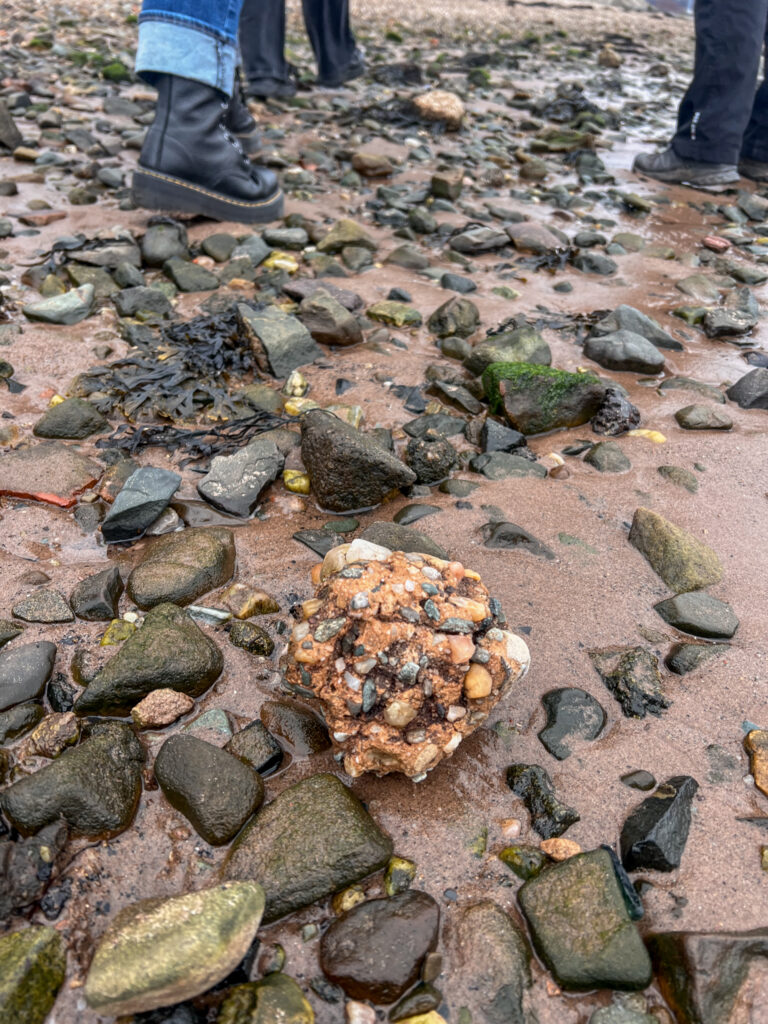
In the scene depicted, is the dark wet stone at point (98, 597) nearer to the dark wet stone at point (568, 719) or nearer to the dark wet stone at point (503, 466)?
the dark wet stone at point (568, 719)

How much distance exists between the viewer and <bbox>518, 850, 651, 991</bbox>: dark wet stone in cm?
131

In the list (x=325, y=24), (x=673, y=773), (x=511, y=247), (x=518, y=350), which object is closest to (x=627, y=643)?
(x=673, y=773)

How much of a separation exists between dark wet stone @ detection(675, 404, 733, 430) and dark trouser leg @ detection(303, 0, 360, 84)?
6.42 m

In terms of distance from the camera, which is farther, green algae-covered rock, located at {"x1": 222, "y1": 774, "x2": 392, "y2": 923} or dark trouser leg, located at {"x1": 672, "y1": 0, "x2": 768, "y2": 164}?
dark trouser leg, located at {"x1": 672, "y1": 0, "x2": 768, "y2": 164}

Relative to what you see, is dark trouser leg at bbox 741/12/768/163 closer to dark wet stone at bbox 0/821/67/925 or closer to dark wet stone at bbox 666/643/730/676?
dark wet stone at bbox 666/643/730/676

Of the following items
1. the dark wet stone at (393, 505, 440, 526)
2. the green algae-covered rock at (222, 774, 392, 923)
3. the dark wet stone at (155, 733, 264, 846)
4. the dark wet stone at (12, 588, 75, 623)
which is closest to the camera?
the green algae-covered rock at (222, 774, 392, 923)

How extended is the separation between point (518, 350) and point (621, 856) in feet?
6.81

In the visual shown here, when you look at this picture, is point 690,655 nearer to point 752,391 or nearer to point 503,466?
point 503,466

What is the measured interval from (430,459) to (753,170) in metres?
5.15

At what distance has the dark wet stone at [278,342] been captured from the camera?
2.96 m

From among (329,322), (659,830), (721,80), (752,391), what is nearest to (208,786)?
(659,830)

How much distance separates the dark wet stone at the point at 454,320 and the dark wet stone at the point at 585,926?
236 centimetres

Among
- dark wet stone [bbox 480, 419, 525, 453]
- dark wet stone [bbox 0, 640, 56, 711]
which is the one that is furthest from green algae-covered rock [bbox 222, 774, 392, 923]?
dark wet stone [bbox 480, 419, 525, 453]

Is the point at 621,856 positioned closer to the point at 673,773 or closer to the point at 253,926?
the point at 673,773
